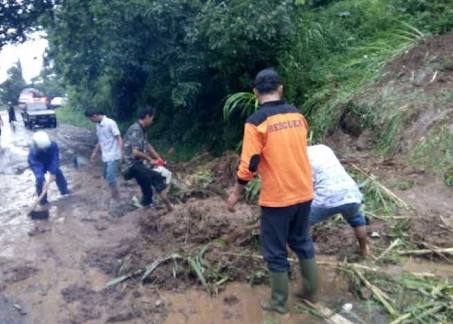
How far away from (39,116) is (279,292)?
25062mm

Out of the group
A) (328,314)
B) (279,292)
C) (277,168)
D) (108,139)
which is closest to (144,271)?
(279,292)

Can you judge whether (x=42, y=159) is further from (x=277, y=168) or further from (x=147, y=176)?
(x=277, y=168)

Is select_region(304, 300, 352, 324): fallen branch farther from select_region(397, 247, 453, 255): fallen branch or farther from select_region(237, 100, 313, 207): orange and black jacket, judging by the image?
select_region(397, 247, 453, 255): fallen branch

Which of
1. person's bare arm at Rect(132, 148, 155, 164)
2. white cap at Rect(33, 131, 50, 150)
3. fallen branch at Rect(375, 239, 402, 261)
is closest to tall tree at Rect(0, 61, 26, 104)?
white cap at Rect(33, 131, 50, 150)

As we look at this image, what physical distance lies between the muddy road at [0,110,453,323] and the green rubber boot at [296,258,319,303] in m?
0.15

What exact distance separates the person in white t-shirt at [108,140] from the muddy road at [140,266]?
0.55m

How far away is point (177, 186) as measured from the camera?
29.6 feet

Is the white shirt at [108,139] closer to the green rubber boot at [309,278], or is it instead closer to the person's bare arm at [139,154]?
the person's bare arm at [139,154]

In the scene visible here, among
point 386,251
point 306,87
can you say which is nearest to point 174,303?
point 386,251

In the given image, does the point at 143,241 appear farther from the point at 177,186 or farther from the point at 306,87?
the point at 306,87

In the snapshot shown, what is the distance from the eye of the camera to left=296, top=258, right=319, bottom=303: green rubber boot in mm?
4332

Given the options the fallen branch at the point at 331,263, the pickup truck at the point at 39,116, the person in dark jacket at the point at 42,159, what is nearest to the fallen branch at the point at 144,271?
the fallen branch at the point at 331,263

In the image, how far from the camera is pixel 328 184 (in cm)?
459

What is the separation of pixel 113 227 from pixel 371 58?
18.4 feet
